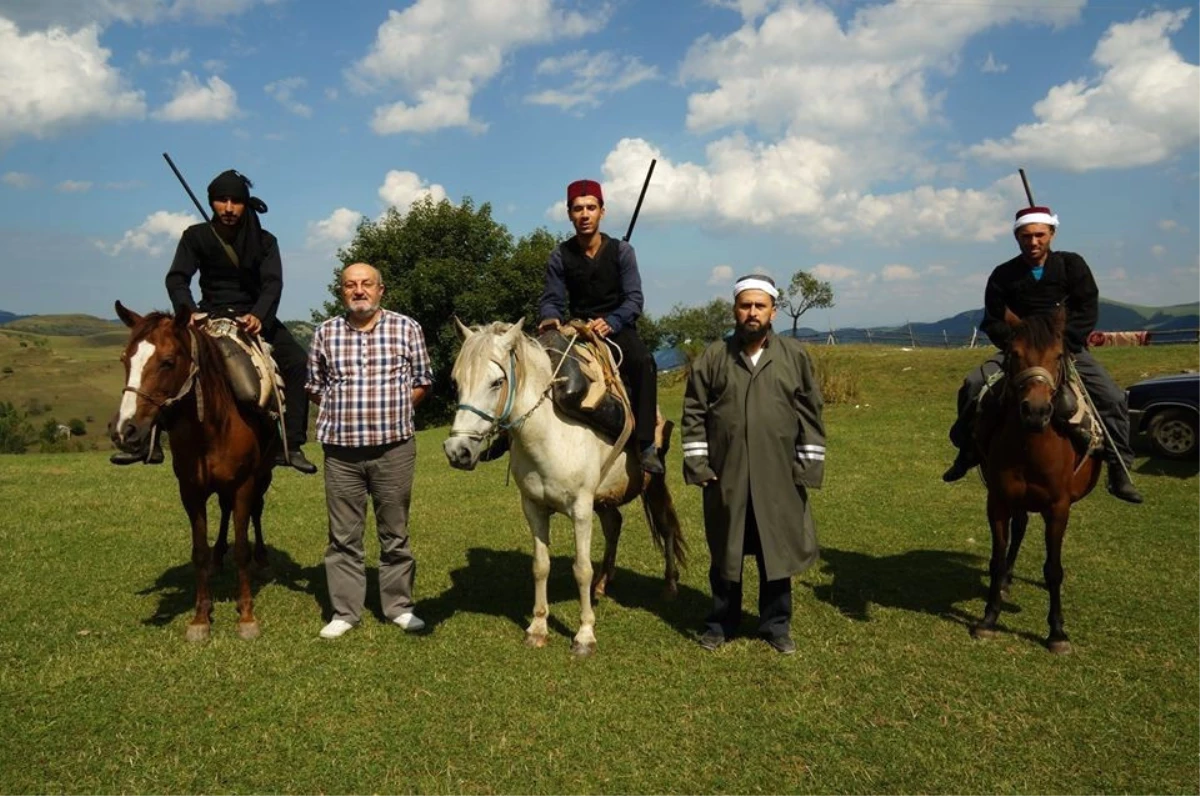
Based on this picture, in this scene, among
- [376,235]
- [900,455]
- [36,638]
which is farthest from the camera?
[376,235]

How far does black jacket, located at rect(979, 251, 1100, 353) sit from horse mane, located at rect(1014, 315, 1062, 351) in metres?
0.32

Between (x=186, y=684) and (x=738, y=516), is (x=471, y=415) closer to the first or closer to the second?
(x=738, y=516)

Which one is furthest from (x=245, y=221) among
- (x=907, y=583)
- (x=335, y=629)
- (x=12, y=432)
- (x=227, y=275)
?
(x=12, y=432)

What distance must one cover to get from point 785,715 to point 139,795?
3.35 m

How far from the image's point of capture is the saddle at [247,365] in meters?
5.31

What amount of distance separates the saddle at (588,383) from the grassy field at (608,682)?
5.36 ft

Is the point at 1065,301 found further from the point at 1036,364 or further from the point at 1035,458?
the point at 1035,458

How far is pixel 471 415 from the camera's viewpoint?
4.32 meters

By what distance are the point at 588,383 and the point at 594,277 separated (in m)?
0.94

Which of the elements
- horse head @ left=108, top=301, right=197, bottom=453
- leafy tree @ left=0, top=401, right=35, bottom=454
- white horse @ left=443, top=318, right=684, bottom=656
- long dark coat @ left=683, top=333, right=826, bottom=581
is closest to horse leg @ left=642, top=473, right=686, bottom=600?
white horse @ left=443, top=318, right=684, bottom=656

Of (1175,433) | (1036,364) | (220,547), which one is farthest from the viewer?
(1175,433)

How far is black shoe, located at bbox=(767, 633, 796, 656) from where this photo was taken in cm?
506

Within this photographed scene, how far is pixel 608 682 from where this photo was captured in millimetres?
4648

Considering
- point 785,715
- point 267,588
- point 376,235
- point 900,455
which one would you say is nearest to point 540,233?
point 376,235
